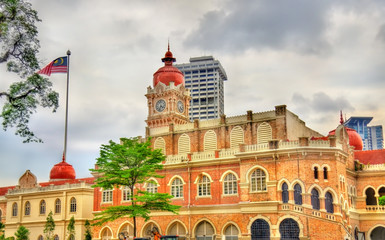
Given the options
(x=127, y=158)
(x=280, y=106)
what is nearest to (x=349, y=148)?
(x=280, y=106)

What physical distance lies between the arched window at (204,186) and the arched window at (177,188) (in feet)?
6.99

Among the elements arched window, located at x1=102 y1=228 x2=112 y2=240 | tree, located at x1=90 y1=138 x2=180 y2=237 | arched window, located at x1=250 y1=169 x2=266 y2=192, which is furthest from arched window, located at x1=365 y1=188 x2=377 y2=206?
arched window, located at x1=102 y1=228 x2=112 y2=240

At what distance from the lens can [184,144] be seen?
52500mm

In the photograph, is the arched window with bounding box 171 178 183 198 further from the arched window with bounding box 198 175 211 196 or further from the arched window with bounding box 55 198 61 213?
the arched window with bounding box 55 198 61 213

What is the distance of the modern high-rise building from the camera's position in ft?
524

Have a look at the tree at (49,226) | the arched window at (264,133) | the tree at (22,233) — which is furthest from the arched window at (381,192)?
the tree at (22,233)

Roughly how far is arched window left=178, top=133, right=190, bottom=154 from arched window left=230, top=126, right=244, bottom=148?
5397mm

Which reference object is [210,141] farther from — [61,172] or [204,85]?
[204,85]

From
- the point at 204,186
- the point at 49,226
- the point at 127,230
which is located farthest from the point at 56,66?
the point at 204,186

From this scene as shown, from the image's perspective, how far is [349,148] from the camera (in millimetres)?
47094

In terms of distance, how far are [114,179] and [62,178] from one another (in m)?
26.5

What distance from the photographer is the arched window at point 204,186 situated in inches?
1768

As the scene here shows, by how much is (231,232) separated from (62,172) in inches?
1167

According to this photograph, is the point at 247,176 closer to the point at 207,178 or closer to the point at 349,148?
the point at 207,178
